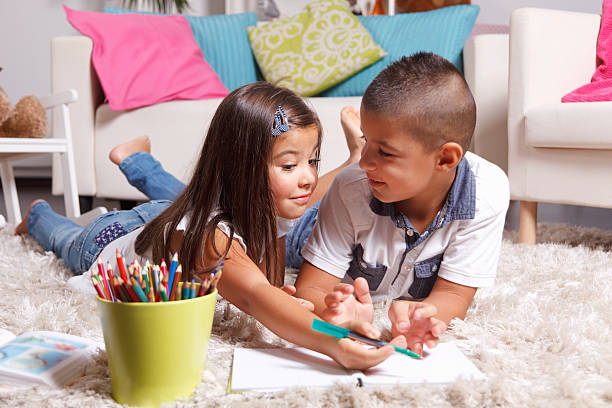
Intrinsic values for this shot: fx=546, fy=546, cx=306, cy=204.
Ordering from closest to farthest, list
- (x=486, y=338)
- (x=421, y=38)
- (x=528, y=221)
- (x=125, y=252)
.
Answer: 1. (x=486, y=338)
2. (x=125, y=252)
3. (x=528, y=221)
4. (x=421, y=38)

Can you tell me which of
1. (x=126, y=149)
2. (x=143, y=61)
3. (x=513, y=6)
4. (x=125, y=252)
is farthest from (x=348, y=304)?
(x=513, y=6)

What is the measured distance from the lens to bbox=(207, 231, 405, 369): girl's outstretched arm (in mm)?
615

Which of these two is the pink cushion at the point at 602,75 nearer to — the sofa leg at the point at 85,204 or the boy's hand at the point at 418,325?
the boy's hand at the point at 418,325

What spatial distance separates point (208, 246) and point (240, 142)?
0.56 ft

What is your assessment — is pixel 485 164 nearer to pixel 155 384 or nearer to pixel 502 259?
pixel 502 259

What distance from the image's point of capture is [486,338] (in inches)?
29.5

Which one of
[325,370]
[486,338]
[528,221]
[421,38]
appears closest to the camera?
[325,370]

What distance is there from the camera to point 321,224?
0.94 meters

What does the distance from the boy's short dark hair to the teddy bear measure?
1274mm

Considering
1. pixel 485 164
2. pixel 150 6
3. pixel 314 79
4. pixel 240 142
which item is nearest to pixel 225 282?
pixel 240 142

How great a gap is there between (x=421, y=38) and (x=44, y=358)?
180 cm

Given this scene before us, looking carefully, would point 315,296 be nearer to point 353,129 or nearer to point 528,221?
point 353,129

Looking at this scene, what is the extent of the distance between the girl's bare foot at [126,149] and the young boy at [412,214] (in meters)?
0.67

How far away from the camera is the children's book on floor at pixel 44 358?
0.60 meters
